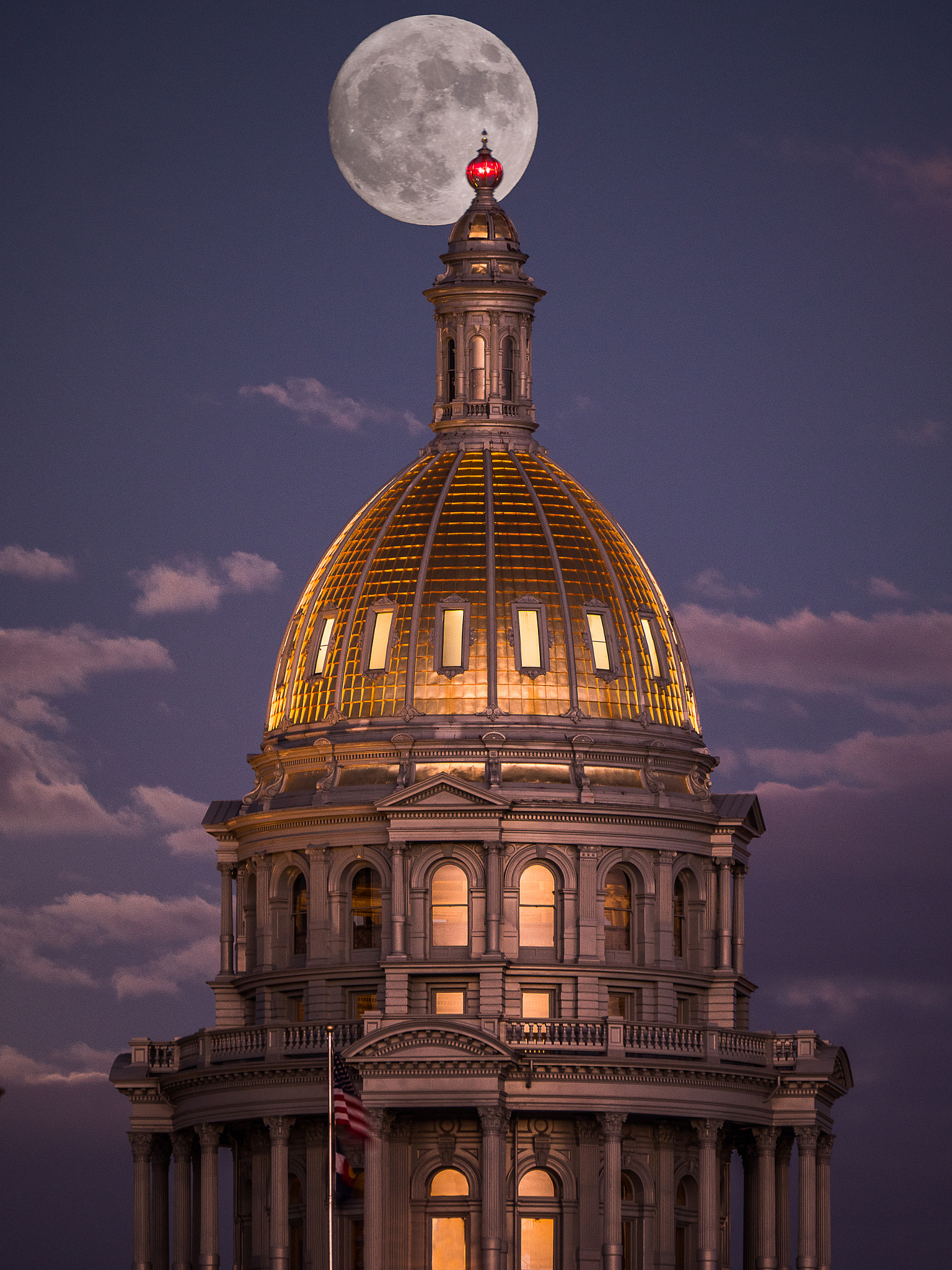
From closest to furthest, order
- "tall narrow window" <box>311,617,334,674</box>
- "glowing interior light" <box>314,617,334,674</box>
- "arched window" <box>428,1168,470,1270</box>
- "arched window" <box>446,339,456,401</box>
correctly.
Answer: "arched window" <box>428,1168,470,1270</box> < "glowing interior light" <box>314,617,334,674</box> < "tall narrow window" <box>311,617,334,674</box> < "arched window" <box>446,339,456,401</box>

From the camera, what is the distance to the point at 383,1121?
165m

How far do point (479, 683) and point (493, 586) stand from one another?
367 cm

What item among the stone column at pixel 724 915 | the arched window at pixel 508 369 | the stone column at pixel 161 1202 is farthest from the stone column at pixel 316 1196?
the arched window at pixel 508 369

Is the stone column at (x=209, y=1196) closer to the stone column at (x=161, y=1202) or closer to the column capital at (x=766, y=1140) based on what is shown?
the stone column at (x=161, y=1202)

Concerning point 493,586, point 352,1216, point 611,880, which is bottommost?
point 352,1216

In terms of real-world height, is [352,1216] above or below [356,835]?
below

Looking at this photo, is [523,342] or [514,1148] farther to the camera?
[523,342]

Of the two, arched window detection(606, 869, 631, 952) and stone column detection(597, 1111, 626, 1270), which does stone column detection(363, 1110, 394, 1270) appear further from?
arched window detection(606, 869, 631, 952)

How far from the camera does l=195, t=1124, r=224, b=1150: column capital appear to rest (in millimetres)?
172000

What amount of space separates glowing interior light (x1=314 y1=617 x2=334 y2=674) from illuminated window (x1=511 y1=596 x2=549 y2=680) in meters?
7.31

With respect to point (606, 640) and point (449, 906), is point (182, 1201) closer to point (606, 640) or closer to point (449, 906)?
point (449, 906)

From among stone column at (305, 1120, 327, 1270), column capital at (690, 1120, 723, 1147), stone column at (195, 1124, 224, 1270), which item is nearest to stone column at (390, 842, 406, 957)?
stone column at (305, 1120, 327, 1270)

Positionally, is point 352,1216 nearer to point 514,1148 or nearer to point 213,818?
point 514,1148

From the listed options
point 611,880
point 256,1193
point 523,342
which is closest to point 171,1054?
point 256,1193
